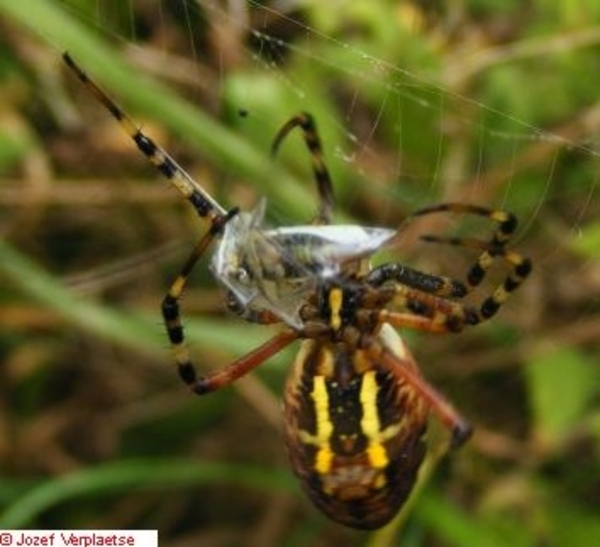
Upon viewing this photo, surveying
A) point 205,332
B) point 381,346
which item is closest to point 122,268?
point 205,332

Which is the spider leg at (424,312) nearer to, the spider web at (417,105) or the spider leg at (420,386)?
the spider leg at (420,386)

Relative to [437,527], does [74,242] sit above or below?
above

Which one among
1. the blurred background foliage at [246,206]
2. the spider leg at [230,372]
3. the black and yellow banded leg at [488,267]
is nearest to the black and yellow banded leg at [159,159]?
the spider leg at [230,372]

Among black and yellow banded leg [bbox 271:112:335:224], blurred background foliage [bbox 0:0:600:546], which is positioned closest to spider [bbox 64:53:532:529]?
black and yellow banded leg [bbox 271:112:335:224]

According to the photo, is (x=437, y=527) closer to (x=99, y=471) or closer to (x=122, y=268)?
(x=99, y=471)

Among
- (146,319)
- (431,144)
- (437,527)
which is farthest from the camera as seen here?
(146,319)
